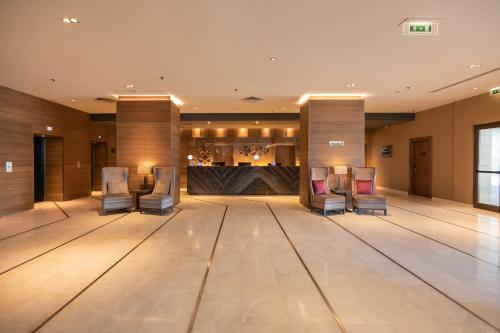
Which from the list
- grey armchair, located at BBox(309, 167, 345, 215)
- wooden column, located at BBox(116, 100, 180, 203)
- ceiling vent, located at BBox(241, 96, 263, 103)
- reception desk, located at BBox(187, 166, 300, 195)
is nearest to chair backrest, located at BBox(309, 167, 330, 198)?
grey armchair, located at BBox(309, 167, 345, 215)

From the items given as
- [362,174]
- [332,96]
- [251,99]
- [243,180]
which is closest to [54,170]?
[243,180]

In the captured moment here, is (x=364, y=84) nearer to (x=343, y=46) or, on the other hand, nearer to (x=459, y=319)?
(x=343, y=46)

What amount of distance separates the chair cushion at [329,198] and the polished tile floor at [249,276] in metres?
0.87

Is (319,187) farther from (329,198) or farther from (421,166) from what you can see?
(421,166)

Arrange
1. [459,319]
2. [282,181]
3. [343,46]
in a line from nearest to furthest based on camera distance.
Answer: [459,319] → [343,46] → [282,181]

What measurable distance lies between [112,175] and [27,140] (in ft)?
8.22

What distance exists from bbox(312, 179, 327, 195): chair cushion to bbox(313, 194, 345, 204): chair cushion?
230 mm

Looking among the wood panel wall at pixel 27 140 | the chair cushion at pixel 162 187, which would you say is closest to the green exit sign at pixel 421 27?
the chair cushion at pixel 162 187

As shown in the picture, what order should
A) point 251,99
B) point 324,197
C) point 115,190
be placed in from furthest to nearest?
point 251,99
point 115,190
point 324,197

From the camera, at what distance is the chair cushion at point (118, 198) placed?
23.4 feet

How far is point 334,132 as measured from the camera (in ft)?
27.4

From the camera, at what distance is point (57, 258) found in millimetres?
3979

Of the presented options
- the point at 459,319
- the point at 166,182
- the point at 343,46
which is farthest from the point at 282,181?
the point at 459,319

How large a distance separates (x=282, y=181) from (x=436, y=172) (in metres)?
5.09
